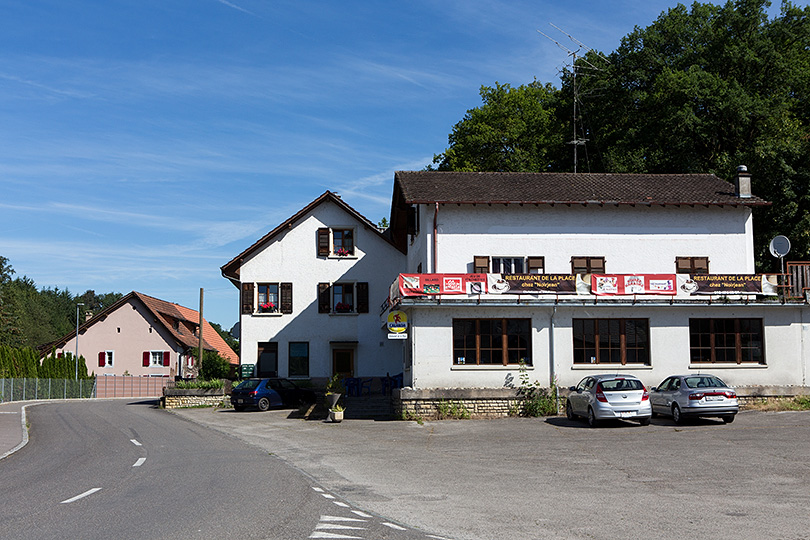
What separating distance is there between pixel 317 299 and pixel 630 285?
60.2ft

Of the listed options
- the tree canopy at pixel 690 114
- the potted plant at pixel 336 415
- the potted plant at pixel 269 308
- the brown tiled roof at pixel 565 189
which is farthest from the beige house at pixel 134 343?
the potted plant at pixel 336 415

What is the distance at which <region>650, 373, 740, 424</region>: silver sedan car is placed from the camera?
23297 millimetres

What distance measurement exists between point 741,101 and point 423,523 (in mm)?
41037

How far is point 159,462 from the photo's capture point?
16.4m

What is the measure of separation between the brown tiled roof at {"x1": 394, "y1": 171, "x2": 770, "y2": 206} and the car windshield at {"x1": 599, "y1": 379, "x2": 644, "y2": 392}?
33.0 feet

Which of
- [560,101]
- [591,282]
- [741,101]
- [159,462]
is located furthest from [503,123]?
[159,462]

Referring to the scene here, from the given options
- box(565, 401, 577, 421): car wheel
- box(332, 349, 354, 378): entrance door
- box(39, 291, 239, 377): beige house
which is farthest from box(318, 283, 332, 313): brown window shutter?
box(39, 291, 239, 377): beige house

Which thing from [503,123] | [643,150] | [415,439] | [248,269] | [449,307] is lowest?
[415,439]

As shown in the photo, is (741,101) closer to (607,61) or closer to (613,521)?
(607,61)

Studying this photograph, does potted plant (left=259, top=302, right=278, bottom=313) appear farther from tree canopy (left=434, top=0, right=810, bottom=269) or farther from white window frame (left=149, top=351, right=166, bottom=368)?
white window frame (left=149, top=351, right=166, bottom=368)

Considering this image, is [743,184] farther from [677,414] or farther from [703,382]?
[677,414]

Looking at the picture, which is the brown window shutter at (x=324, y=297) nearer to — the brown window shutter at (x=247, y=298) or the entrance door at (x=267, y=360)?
the entrance door at (x=267, y=360)

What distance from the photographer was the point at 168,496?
11445 millimetres

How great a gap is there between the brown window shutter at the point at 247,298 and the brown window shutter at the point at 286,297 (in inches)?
62.6
